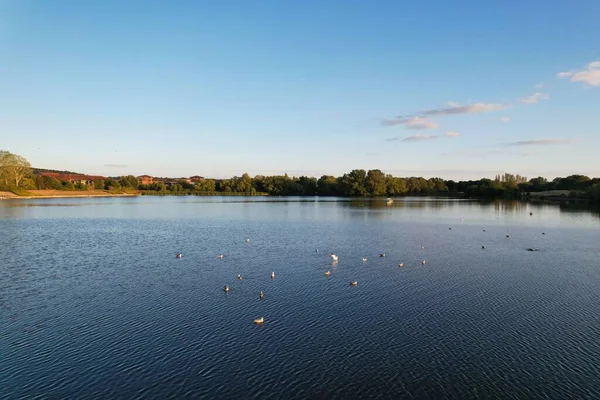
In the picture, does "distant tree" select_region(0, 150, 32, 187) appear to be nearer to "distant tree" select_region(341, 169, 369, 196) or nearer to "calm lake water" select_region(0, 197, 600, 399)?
"calm lake water" select_region(0, 197, 600, 399)

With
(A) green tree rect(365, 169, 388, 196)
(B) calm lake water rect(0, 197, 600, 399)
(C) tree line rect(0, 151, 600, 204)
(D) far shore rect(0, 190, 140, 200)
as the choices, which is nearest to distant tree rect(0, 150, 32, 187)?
(C) tree line rect(0, 151, 600, 204)

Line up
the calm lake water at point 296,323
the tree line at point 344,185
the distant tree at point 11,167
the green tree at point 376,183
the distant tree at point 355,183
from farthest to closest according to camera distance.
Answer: the distant tree at point 355,183
the green tree at point 376,183
the tree line at point 344,185
the distant tree at point 11,167
the calm lake water at point 296,323

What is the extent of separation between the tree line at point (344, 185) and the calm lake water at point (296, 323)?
11188 centimetres

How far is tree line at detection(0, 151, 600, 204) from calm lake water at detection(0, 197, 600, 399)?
111879mm

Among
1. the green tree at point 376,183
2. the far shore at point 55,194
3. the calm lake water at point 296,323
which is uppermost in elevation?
the green tree at point 376,183

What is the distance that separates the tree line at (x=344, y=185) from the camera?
130 m

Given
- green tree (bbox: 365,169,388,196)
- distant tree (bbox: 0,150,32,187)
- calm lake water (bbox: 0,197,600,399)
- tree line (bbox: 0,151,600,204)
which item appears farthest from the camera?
green tree (bbox: 365,169,388,196)

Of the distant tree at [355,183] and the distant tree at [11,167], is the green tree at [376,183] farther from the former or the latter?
the distant tree at [11,167]

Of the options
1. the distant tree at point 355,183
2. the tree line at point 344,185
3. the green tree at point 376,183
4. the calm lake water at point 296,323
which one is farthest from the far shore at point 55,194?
the calm lake water at point 296,323

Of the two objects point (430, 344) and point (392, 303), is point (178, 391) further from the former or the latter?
point (392, 303)

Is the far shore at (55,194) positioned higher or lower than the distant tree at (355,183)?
lower

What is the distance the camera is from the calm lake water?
44.5 ft

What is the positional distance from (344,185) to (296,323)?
161460 millimetres

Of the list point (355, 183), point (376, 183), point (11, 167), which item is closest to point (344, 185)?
point (355, 183)
